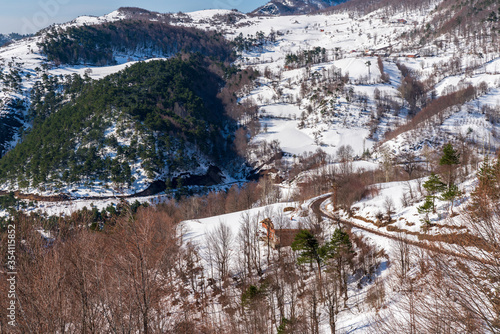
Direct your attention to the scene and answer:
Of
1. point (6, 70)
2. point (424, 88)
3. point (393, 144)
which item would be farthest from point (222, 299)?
point (6, 70)

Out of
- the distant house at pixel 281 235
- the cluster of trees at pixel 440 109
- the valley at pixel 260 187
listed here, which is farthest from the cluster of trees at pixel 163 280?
the cluster of trees at pixel 440 109

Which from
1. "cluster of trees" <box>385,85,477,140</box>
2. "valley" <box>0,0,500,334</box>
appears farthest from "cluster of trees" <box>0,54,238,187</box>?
"cluster of trees" <box>385,85,477,140</box>

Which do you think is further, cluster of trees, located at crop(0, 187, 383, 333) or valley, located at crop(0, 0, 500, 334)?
valley, located at crop(0, 0, 500, 334)

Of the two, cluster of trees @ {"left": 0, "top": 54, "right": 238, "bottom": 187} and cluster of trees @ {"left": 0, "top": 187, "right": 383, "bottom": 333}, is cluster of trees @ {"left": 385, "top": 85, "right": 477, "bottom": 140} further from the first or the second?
cluster of trees @ {"left": 0, "top": 187, "right": 383, "bottom": 333}

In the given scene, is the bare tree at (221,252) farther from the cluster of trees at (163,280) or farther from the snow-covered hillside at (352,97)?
the snow-covered hillside at (352,97)

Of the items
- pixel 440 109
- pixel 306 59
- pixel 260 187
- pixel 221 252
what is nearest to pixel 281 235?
pixel 221 252

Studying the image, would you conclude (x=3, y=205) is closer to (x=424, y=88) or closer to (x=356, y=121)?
(x=356, y=121)

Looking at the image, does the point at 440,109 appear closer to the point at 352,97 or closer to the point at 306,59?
the point at 352,97

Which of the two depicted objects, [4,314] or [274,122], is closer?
[4,314]
